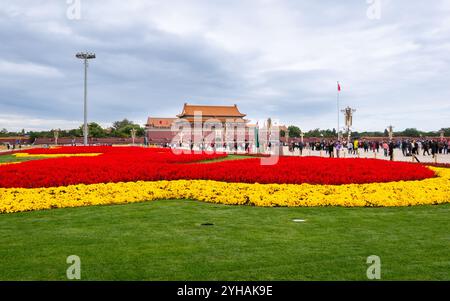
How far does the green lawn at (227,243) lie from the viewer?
4301 mm

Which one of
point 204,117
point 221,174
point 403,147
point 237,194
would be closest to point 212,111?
point 204,117

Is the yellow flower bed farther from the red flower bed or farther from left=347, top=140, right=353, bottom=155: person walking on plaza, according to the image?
left=347, top=140, right=353, bottom=155: person walking on plaza

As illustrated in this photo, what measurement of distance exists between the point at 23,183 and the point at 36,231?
16.0ft

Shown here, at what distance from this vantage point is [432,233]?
231 inches

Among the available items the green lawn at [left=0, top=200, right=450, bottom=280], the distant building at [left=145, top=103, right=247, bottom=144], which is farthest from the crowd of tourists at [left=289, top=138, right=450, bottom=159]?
Answer: the distant building at [left=145, top=103, right=247, bottom=144]

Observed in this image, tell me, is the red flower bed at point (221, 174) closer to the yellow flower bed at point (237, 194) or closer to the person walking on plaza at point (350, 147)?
the yellow flower bed at point (237, 194)

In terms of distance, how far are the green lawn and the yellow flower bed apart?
503 millimetres

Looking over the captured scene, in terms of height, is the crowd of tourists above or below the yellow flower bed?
above

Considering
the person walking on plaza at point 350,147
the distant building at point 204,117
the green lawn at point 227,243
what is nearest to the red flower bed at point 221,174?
the green lawn at point 227,243

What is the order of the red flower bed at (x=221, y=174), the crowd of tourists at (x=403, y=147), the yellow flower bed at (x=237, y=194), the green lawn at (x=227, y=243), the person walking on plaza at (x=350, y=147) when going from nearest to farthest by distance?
the green lawn at (x=227, y=243) < the yellow flower bed at (x=237, y=194) < the red flower bed at (x=221, y=174) < the crowd of tourists at (x=403, y=147) < the person walking on plaza at (x=350, y=147)

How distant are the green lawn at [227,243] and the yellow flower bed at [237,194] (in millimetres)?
503

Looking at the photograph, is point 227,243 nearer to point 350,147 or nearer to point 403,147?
point 403,147

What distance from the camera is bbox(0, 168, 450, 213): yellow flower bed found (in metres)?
8.43
